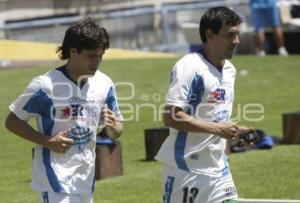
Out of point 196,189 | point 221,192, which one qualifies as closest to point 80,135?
point 196,189

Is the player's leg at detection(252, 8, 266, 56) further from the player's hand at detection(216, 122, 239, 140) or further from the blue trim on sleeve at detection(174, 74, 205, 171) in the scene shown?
the player's hand at detection(216, 122, 239, 140)

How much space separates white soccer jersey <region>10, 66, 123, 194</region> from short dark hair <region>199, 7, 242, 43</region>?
0.86m

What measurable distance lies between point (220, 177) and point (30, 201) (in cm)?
406

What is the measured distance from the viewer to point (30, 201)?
10562 mm

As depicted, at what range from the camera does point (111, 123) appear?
269 inches

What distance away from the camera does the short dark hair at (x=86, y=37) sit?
6.55m

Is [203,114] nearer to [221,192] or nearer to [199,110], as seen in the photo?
[199,110]

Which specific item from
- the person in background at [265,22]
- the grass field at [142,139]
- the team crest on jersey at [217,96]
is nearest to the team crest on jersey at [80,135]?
the team crest on jersey at [217,96]

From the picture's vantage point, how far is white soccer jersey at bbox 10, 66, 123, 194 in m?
6.66

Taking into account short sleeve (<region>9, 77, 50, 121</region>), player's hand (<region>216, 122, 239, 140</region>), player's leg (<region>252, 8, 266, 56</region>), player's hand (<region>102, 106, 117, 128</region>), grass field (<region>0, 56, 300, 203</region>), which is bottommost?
grass field (<region>0, 56, 300, 203</region>)

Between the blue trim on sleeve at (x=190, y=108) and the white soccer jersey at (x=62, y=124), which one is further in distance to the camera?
the blue trim on sleeve at (x=190, y=108)

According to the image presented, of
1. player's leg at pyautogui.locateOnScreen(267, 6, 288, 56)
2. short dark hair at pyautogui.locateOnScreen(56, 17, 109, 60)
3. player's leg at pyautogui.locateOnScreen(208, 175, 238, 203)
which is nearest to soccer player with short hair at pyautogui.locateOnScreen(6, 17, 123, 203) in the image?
short dark hair at pyautogui.locateOnScreen(56, 17, 109, 60)

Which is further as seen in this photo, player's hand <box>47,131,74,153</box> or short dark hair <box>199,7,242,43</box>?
short dark hair <box>199,7,242,43</box>

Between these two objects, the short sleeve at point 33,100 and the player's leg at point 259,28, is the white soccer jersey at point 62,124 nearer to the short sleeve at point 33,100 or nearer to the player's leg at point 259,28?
the short sleeve at point 33,100
